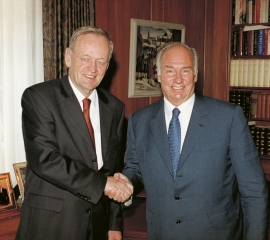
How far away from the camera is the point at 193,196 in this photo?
1.88 metres

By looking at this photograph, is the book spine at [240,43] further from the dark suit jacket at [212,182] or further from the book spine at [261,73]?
the dark suit jacket at [212,182]

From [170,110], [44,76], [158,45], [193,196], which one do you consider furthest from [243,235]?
[158,45]

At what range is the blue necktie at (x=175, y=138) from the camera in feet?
6.34

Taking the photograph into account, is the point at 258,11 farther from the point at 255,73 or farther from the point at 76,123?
the point at 76,123

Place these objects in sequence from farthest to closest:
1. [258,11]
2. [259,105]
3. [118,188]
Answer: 1. [259,105]
2. [258,11]
3. [118,188]

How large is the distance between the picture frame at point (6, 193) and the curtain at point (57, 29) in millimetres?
913

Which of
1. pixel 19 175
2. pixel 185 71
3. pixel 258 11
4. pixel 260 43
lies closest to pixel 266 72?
pixel 260 43

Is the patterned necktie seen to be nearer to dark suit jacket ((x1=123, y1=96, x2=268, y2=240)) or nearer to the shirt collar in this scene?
the shirt collar

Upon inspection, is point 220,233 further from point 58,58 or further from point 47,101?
point 58,58

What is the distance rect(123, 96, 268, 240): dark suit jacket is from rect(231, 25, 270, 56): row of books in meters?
2.99

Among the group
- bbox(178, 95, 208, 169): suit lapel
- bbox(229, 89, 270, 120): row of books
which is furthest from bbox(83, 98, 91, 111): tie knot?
bbox(229, 89, 270, 120): row of books

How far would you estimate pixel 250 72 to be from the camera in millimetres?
4680

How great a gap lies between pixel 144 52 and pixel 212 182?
259cm

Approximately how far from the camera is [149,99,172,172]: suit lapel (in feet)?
6.33
